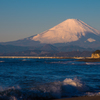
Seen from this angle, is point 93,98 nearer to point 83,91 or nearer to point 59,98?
point 59,98

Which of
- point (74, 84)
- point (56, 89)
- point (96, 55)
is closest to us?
point (56, 89)

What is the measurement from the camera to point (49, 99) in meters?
15.7

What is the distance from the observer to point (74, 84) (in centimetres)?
1984

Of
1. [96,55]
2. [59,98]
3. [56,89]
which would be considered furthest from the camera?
[96,55]

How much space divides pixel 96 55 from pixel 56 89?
594ft

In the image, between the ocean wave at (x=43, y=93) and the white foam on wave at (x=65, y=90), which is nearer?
the ocean wave at (x=43, y=93)

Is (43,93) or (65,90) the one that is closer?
(43,93)

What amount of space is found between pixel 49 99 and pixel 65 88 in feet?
10.7

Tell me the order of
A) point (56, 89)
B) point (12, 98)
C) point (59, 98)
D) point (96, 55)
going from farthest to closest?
point (96, 55)
point (56, 89)
point (59, 98)
point (12, 98)

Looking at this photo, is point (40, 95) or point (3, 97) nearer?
point (3, 97)

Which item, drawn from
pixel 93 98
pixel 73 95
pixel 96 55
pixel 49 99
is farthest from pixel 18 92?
pixel 96 55

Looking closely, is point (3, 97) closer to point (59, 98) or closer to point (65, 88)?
point (59, 98)

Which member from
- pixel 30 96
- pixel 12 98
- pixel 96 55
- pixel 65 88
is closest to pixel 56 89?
pixel 65 88

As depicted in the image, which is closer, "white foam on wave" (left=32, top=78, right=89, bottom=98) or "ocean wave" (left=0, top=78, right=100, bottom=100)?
"ocean wave" (left=0, top=78, right=100, bottom=100)
